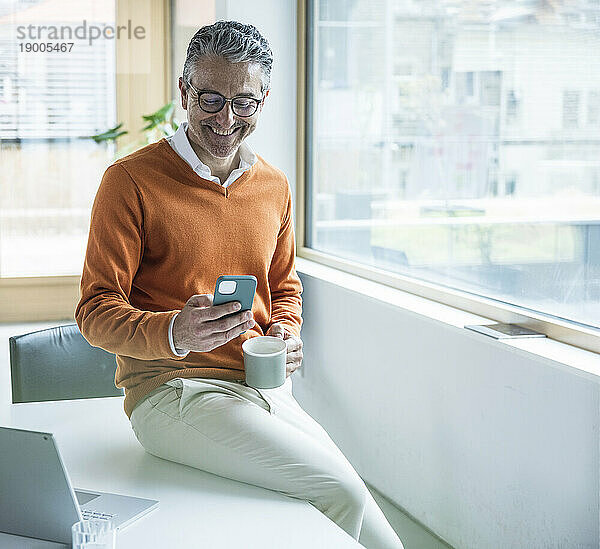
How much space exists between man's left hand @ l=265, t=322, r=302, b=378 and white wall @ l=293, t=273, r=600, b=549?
525mm

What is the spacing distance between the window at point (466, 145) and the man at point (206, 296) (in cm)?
68

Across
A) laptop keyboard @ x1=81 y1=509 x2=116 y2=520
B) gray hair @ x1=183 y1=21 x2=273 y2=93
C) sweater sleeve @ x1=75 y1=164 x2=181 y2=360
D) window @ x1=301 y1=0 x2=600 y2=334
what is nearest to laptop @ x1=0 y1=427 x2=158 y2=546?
laptop keyboard @ x1=81 y1=509 x2=116 y2=520

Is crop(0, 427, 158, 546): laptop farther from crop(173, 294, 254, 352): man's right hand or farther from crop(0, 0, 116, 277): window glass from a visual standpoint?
crop(0, 0, 116, 277): window glass

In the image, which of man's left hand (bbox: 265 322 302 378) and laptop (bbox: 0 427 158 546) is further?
man's left hand (bbox: 265 322 302 378)

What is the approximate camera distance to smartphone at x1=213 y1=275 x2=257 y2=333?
1.61 m

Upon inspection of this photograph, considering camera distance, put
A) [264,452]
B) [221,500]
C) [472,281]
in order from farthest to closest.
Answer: [472,281] < [264,452] < [221,500]

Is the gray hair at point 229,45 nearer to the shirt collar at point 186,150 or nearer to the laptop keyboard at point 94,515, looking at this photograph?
the shirt collar at point 186,150

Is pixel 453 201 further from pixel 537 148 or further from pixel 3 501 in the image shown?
pixel 3 501

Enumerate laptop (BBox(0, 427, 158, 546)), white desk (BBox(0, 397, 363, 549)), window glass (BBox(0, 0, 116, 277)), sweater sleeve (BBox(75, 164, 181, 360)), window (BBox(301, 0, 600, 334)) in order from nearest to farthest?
laptop (BBox(0, 427, 158, 546))
white desk (BBox(0, 397, 363, 549))
sweater sleeve (BBox(75, 164, 181, 360))
window (BBox(301, 0, 600, 334))
window glass (BBox(0, 0, 116, 277))

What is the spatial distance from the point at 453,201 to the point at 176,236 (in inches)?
40.9

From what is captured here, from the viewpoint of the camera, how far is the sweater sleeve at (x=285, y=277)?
2172mm

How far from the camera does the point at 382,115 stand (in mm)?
2963

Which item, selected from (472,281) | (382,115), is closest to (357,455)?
(472,281)

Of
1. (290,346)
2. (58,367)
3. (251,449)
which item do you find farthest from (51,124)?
(251,449)
